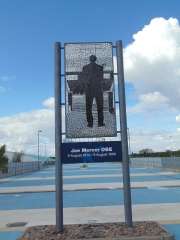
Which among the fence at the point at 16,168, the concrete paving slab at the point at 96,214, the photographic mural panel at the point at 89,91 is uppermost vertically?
the photographic mural panel at the point at 89,91

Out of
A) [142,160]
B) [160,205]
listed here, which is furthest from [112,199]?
[142,160]

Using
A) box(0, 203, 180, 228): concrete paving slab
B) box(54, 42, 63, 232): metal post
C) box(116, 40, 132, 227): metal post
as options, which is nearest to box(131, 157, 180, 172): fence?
box(0, 203, 180, 228): concrete paving slab

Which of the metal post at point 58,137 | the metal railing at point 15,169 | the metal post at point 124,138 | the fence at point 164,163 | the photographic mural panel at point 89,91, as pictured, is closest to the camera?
the metal post at point 58,137

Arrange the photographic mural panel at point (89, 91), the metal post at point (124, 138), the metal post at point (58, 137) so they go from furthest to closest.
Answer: the photographic mural panel at point (89, 91) → the metal post at point (124, 138) → the metal post at point (58, 137)

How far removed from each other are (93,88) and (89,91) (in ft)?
0.41

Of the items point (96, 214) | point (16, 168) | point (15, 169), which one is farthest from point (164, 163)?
point (96, 214)

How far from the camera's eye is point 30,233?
6.79 metres

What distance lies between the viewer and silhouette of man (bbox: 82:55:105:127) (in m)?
7.88

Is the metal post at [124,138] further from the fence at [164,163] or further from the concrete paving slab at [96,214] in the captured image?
the fence at [164,163]

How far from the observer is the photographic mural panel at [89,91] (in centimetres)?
784

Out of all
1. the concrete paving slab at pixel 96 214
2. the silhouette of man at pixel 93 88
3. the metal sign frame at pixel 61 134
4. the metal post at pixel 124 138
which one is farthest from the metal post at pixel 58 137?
the concrete paving slab at pixel 96 214

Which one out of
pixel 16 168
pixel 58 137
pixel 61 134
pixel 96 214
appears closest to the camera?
pixel 58 137

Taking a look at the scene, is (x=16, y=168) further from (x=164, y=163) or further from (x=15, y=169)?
(x=164, y=163)

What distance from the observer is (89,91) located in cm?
791
